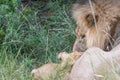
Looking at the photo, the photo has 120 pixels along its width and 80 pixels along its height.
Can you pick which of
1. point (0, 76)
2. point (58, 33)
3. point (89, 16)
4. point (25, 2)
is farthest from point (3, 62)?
point (25, 2)

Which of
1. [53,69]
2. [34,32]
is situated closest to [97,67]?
[53,69]

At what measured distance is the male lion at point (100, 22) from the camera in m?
5.53

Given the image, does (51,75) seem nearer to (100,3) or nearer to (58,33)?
(100,3)

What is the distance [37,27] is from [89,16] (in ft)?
7.35

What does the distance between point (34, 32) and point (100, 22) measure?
2168 millimetres

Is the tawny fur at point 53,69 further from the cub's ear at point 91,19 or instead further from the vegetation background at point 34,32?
the vegetation background at point 34,32

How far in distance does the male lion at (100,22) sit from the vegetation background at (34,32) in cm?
84

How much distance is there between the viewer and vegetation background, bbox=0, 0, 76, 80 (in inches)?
268

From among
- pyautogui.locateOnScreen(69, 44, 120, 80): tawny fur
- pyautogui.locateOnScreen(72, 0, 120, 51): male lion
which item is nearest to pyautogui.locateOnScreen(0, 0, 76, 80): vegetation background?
pyautogui.locateOnScreen(72, 0, 120, 51): male lion

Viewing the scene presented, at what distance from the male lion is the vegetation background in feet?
2.77

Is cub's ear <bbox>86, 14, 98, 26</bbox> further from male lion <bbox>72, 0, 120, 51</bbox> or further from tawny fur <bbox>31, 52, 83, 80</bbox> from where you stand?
tawny fur <bbox>31, 52, 83, 80</bbox>

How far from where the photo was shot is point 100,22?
5.54 meters

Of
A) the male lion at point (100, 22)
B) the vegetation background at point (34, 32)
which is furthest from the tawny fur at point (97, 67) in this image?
the vegetation background at point (34, 32)

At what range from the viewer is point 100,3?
554cm
